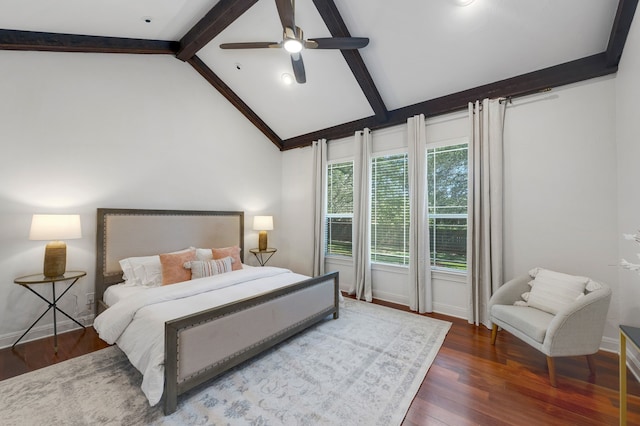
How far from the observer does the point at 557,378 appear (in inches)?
86.6

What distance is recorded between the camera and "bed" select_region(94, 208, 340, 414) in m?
1.84

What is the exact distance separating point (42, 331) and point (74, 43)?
3195mm

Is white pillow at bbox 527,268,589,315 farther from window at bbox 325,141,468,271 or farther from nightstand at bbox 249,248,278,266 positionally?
nightstand at bbox 249,248,278,266

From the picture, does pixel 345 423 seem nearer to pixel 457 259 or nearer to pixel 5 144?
pixel 457 259

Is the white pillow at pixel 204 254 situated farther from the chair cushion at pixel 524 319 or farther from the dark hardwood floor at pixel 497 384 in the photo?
the chair cushion at pixel 524 319

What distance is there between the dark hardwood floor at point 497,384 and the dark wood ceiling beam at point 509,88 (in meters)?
2.83

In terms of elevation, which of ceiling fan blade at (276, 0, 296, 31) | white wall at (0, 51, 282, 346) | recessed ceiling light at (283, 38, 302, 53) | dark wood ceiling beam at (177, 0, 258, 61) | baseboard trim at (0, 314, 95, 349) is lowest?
baseboard trim at (0, 314, 95, 349)

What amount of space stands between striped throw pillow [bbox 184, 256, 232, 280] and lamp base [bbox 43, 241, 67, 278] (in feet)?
3.75

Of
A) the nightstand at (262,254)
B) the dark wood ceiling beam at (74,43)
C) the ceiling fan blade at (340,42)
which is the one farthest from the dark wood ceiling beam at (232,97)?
the ceiling fan blade at (340,42)

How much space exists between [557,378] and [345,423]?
190 centimetres

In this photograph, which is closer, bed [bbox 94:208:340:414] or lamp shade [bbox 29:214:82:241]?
bed [bbox 94:208:340:414]

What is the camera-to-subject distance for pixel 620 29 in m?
2.32

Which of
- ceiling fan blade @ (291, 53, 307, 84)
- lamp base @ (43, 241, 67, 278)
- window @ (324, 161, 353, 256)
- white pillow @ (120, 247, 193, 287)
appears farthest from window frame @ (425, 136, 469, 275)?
lamp base @ (43, 241, 67, 278)

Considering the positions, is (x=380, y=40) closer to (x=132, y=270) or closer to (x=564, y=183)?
(x=564, y=183)
